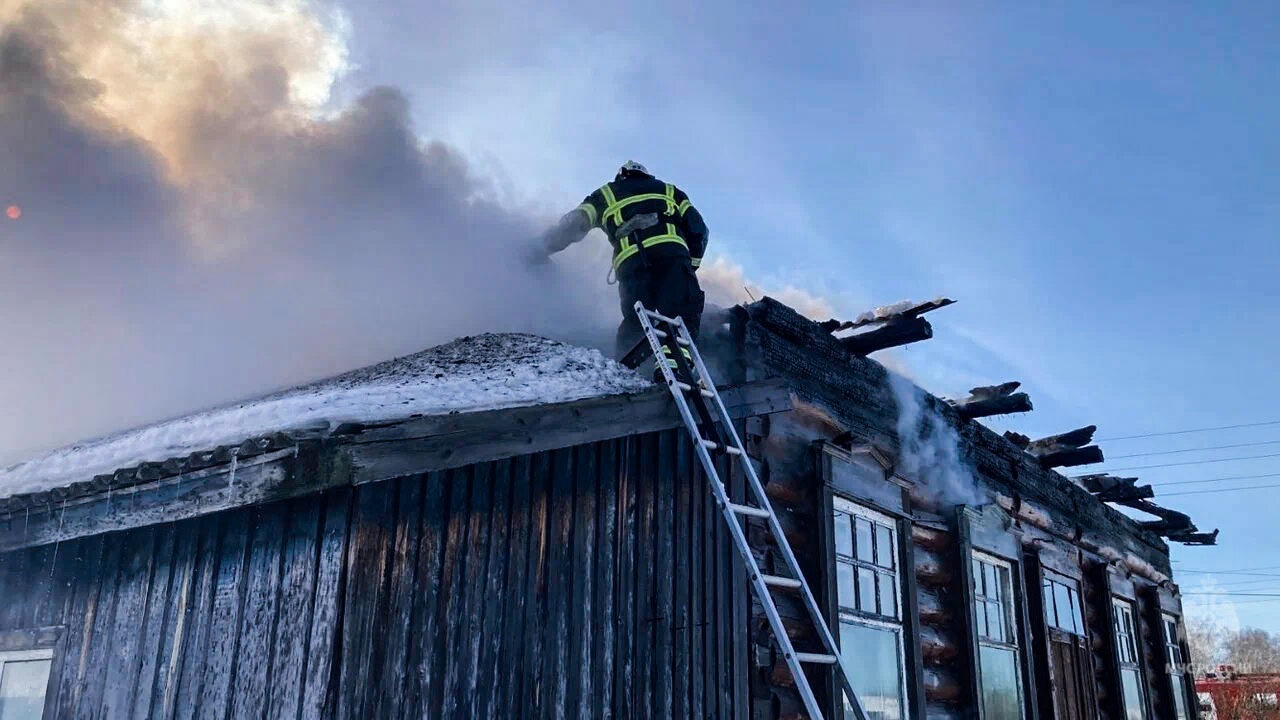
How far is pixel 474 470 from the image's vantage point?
19.3 ft

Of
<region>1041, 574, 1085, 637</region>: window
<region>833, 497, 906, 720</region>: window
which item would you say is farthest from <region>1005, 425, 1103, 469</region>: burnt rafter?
<region>833, 497, 906, 720</region>: window

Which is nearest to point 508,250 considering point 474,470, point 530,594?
point 474,470

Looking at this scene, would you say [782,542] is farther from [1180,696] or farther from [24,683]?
[1180,696]

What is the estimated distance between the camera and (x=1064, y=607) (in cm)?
976

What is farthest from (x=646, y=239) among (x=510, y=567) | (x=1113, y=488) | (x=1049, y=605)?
(x=1113, y=488)

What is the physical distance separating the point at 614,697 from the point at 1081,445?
24.5ft

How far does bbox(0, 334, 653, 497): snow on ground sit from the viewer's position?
530cm

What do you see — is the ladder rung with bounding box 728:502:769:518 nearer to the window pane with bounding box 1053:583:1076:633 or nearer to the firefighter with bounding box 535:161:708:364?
the firefighter with bounding box 535:161:708:364

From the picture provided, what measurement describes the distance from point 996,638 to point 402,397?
17.9 feet

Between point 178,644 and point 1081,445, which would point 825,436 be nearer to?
point 178,644

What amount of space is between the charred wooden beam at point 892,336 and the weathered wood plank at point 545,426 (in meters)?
2.47

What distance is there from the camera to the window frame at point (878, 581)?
612cm

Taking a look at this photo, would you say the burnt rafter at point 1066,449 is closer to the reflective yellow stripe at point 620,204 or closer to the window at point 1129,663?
the window at point 1129,663

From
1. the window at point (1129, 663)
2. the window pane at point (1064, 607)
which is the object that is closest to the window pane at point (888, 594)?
the window pane at point (1064, 607)
